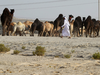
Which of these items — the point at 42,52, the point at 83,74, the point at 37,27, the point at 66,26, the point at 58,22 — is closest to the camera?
the point at 83,74

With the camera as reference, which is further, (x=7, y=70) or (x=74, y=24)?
(x=74, y=24)

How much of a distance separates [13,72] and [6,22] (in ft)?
52.6

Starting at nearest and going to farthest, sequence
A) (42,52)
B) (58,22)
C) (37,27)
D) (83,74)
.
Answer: (83,74) < (42,52) < (58,22) < (37,27)

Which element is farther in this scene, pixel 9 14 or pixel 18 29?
pixel 18 29

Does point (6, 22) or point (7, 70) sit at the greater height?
point (6, 22)

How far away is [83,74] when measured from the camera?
4.75 meters

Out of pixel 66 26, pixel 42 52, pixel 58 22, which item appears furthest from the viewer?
pixel 58 22

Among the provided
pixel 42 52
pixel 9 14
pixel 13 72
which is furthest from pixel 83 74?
pixel 9 14

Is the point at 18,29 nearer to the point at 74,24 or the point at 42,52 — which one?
the point at 74,24

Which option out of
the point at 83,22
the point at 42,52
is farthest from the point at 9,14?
the point at 42,52

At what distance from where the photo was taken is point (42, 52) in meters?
A: 8.44

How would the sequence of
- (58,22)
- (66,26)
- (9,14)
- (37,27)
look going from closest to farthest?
(66,26) < (9,14) < (58,22) < (37,27)

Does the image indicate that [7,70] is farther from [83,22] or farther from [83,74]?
[83,22]

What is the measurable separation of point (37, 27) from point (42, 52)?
18.6 m
